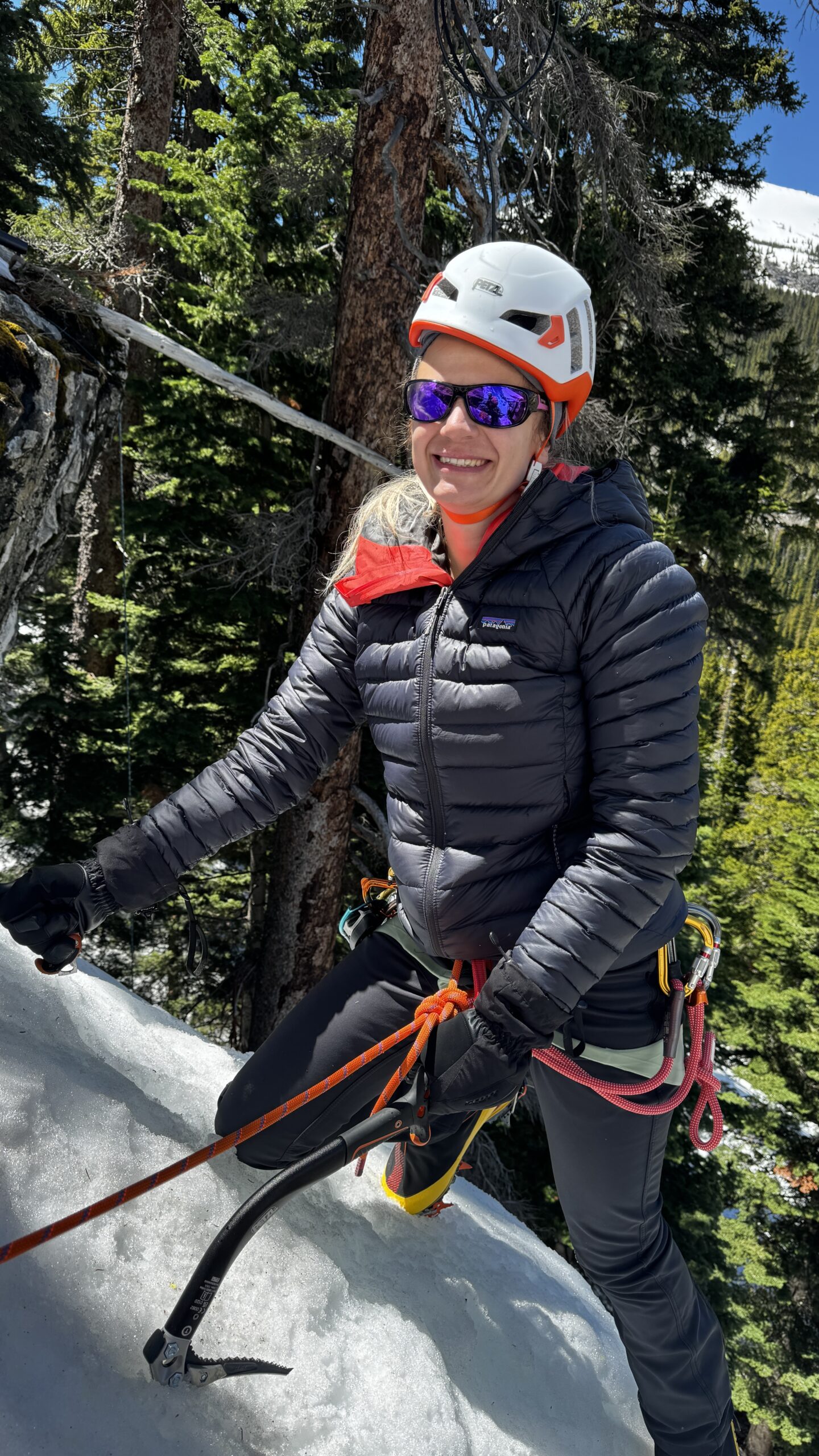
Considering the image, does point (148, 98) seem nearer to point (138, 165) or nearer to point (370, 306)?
point (138, 165)

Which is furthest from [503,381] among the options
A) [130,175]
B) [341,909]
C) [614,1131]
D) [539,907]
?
[130,175]

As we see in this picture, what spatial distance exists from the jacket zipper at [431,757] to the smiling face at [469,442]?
285 mm

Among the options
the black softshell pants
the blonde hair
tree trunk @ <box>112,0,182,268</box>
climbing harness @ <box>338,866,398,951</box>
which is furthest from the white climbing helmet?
tree trunk @ <box>112,0,182,268</box>

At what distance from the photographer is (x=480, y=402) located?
2.44 metres

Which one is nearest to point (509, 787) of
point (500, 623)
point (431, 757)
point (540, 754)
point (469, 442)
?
point (540, 754)

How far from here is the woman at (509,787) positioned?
7.56ft

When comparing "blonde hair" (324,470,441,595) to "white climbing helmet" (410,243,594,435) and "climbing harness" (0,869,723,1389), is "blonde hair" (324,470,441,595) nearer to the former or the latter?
"white climbing helmet" (410,243,594,435)

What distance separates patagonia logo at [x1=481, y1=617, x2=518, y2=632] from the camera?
2418 mm

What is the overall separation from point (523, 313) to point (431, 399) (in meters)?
0.34

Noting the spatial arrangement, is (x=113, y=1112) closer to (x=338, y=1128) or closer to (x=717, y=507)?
(x=338, y=1128)

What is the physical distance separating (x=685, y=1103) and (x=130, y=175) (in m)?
13.1

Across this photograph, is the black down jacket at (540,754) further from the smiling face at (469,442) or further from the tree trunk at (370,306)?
the tree trunk at (370,306)

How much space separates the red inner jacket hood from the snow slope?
5.94ft

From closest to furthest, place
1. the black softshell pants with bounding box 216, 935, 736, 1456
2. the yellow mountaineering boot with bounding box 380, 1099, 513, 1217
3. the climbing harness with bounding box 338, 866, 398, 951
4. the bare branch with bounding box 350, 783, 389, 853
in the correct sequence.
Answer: the black softshell pants with bounding box 216, 935, 736, 1456
the climbing harness with bounding box 338, 866, 398, 951
the yellow mountaineering boot with bounding box 380, 1099, 513, 1217
the bare branch with bounding box 350, 783, 389, 853
